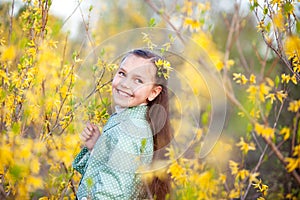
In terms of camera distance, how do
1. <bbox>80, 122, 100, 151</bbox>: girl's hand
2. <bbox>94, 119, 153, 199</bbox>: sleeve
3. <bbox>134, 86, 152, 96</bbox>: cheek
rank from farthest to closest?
<bbox>80, 122, 100, 151</bbox>: girl's hand, <bbox>134, 86, 152, 96</bbox>: cheek, <bbox>94, 119, 153, 199</bbox>: sleeve

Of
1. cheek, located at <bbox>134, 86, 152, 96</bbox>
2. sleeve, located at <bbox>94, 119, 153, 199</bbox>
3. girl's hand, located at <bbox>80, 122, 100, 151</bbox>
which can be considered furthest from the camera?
girl's hand, located at <bbox>80, 122, 100, 151</bbox>

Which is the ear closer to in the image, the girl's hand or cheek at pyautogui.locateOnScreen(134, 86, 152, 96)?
cheek at pyautogui.locateOnScreen(134, 86, 152, 96)

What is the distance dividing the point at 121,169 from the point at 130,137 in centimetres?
15

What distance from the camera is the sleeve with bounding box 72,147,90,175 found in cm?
249

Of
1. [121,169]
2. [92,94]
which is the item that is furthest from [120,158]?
[92,94]

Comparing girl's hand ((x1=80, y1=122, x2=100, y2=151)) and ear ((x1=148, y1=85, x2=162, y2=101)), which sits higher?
ear ((x1=148, y1=85, x2=162, y2=101))

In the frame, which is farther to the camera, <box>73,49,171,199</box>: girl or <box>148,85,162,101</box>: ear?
<box>148,85,162,101</box>: ear

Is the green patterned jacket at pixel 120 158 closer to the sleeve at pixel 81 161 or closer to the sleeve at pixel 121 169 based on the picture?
the sleeve at pixel 121 169

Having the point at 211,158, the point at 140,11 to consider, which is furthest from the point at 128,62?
the point at 140,11

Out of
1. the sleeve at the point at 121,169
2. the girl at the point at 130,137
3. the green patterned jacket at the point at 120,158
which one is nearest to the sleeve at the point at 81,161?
the girl at the point at 130,137

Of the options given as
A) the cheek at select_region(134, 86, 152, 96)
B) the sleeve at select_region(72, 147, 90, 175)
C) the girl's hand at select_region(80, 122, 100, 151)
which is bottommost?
the sleeve at select_region(72, 147, 90, 175)

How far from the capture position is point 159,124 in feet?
7.94

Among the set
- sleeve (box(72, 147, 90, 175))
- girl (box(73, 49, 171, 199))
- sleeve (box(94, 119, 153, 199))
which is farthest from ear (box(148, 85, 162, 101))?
sleeve (box(72, 147, 90, 175))

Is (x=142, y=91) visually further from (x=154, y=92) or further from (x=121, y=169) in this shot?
(x=121, y=169)
